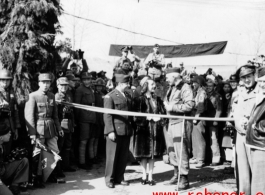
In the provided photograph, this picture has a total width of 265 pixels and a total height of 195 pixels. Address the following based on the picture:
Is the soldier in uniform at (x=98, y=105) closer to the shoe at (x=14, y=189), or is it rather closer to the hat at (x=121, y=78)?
the hat at (x=121, y=78)

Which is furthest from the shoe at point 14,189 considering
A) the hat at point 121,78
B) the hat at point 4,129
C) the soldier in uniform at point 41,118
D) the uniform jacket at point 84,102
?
the hat at point 121,78

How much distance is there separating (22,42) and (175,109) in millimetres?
3231

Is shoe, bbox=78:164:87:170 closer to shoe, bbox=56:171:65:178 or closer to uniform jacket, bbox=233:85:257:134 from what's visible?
shoe, bbox=56:171:65:178

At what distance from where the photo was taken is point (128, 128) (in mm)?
6062

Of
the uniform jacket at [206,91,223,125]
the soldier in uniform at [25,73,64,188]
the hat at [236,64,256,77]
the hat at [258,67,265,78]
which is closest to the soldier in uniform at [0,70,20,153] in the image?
the soldier in uniform at [25,73,64,188]

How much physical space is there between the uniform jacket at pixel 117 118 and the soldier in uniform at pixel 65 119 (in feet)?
3.58

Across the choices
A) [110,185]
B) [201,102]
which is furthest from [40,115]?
[201,102]

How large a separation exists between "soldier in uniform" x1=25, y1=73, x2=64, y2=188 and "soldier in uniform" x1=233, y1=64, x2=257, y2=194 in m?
3.35

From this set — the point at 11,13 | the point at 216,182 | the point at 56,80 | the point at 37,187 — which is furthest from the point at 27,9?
the point at 216,182

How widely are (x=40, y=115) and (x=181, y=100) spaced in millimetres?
2731

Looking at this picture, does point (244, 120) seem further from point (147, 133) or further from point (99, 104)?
point (99, 104)

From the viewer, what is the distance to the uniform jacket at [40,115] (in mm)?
5559

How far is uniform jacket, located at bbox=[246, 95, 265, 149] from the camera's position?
165 inches

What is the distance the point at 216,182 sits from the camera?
6551 millimetres
